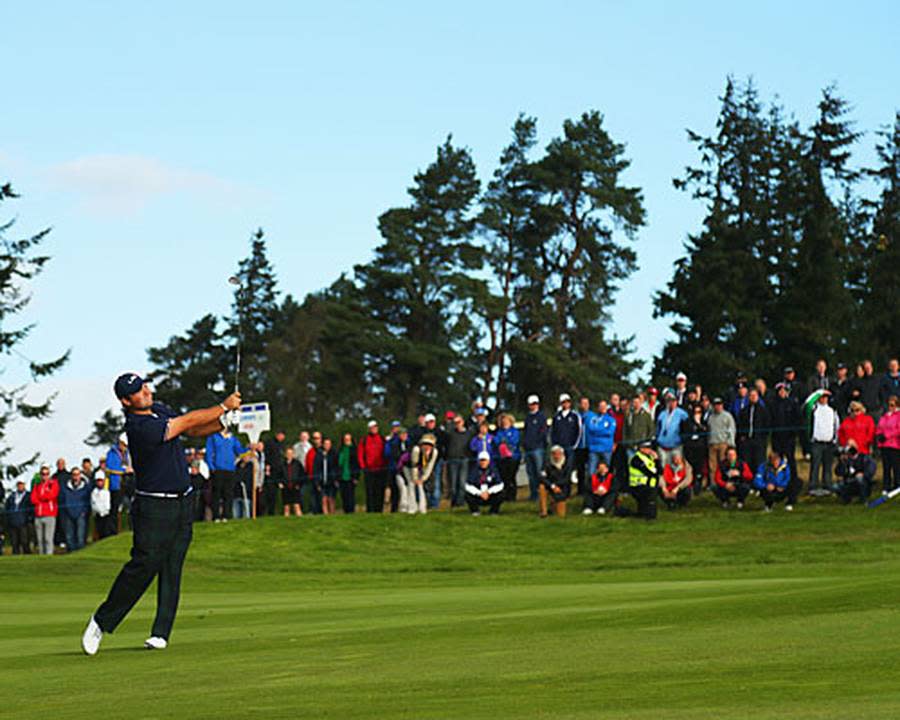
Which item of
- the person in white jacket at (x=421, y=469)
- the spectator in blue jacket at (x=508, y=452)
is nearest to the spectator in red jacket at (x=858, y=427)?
the spectator in blue jacket at (x=508, y=452)

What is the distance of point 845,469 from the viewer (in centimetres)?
2994

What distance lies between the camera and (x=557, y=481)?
32.5 meters

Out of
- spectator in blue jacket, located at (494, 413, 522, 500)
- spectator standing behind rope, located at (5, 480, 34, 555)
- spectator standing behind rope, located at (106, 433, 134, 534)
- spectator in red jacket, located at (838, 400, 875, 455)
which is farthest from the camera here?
spectator standing behind rope, located at (5, 480, 34, 555)

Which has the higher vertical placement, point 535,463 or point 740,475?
point 535,463

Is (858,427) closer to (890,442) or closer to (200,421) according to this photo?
(890,442)

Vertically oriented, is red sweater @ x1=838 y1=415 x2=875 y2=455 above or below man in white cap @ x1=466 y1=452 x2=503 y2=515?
above

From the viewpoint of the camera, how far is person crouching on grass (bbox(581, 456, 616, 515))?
106 ft

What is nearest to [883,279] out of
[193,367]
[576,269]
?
[576,269]

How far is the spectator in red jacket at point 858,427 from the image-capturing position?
29.2 m

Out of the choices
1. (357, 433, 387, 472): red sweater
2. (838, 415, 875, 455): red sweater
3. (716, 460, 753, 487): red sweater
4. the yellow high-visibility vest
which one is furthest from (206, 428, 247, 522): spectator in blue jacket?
(838, 415, 875, 455): red sweater

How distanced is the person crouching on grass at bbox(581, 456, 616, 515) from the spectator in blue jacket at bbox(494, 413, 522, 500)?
2406 millimetres

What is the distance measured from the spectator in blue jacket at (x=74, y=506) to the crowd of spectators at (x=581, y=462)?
0.03 meters

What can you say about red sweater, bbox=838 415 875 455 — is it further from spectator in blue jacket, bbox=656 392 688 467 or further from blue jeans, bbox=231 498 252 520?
blue jeans, bbox=231 498 252 520

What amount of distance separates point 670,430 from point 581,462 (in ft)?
9.24
